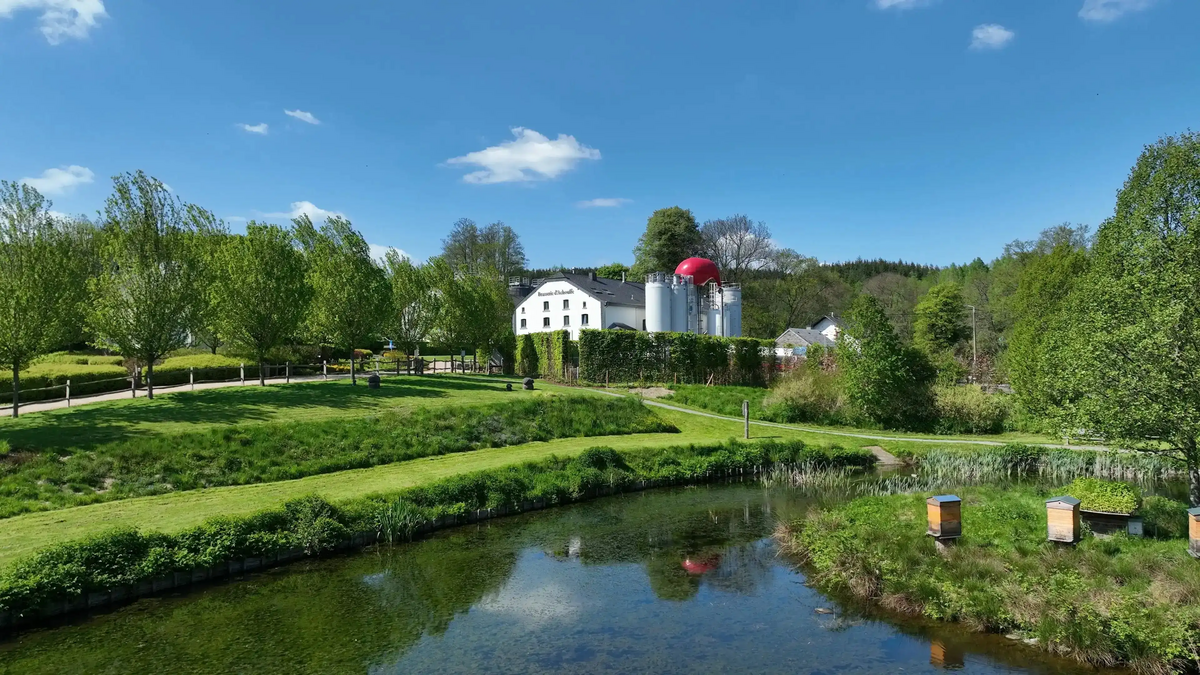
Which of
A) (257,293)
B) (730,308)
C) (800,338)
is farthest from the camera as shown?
(800,338)

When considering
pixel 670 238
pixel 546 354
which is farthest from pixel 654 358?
pixel 670 238

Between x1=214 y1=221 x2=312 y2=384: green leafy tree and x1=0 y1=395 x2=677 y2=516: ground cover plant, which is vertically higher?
x1=214 y1=221 x2=312 y2=384: green leafy tree

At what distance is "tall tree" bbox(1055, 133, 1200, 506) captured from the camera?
13.5 m

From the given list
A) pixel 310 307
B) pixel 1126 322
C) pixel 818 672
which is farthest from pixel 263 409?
pixel 1126 322

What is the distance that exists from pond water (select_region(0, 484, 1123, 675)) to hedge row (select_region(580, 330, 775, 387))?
29.2 meters

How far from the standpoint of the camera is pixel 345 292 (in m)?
37.6

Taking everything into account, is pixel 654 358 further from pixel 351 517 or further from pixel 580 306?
pixel 351 517

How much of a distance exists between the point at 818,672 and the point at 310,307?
33.7m

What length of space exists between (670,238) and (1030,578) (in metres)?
73.3

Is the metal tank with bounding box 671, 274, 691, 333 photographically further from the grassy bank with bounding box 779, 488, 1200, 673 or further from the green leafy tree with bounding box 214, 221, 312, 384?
the grassy bank with bounding box 779, 488, 1200, 673

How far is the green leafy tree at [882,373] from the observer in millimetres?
34000

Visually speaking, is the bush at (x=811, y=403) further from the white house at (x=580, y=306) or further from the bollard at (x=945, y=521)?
the white house at (x=580, y=306)

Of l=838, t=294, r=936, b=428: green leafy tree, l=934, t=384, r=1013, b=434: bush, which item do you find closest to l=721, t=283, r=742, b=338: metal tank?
l=838, t=294, r=936, b=428: green leafy tree

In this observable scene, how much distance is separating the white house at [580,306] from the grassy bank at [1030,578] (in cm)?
4440
